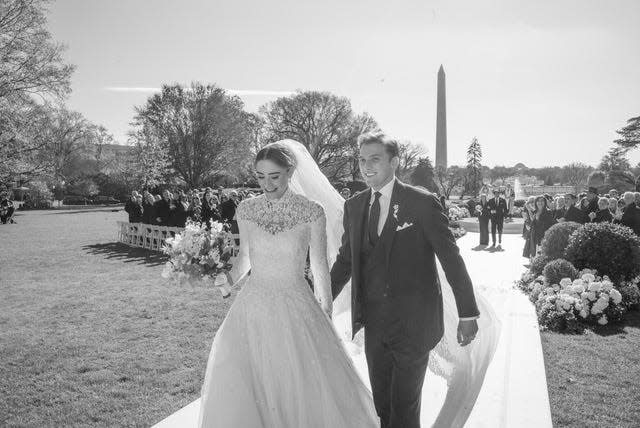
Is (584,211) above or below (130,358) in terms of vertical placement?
above

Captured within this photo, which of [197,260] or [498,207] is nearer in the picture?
[197,260]

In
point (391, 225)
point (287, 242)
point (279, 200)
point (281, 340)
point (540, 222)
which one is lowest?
point (281, 340)

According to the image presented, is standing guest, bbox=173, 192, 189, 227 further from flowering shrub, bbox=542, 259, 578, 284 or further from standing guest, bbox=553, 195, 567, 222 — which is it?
standing guest, bbox=553, 195, 567, 222

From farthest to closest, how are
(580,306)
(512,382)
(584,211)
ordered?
(584,211)
(580,306)
(512,382)

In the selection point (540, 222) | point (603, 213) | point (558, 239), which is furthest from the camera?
point (540, 222)

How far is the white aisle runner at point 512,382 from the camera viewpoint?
4.35 metres

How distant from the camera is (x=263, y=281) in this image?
3.75 meters

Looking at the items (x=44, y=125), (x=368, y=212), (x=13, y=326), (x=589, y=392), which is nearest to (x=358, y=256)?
Answer: (x=368, y=212)

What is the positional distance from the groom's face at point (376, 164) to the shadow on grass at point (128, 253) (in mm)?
12298

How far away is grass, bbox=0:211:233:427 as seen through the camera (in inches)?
186

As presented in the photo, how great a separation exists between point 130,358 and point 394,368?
4.39 meters

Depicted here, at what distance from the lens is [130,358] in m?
6.18

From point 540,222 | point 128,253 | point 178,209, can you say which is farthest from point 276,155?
point 178,209

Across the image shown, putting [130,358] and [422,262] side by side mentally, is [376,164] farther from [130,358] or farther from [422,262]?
[130,358]
